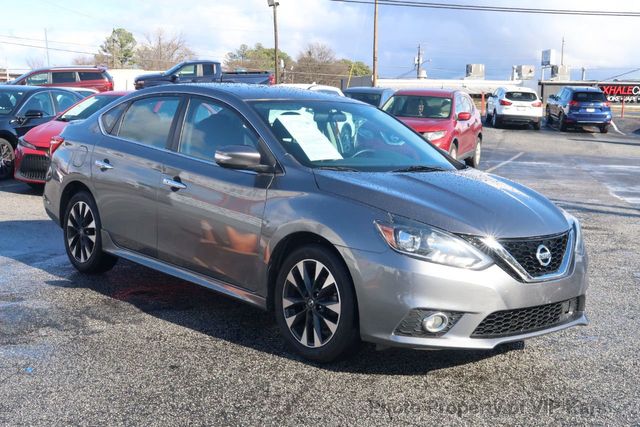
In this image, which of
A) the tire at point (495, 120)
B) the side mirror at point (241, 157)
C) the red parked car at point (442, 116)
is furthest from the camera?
the tire at point (495, 120)

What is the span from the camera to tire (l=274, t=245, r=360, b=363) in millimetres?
4305

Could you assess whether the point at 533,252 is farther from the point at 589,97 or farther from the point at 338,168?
the point at 589,97

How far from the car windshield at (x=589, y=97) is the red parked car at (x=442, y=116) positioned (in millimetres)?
17252

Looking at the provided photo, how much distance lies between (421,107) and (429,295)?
436 inches

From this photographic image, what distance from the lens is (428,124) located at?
1389cm

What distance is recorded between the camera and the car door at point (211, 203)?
4852 millimetres

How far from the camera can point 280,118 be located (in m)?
5.21

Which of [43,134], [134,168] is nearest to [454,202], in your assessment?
[134,168]

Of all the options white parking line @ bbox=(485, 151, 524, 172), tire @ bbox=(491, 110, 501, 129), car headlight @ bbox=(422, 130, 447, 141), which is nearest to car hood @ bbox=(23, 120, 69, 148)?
car headlight @ bbox=(422, 130, 447, 141)

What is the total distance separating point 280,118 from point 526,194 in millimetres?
1722

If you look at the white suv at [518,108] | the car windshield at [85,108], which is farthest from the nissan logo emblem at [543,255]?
the white suv at [518,108]

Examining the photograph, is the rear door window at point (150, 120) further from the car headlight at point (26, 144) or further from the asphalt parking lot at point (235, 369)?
the car headlight at point (26, 144)

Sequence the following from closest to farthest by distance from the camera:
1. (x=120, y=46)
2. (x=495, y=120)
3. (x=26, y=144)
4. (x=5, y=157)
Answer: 1. (x=26, y=144)
2. (x=5, y=157)
3. (x=495, y=120)
4. (x=120, y=46)

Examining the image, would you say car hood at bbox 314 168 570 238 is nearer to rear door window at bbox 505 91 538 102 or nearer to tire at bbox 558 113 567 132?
rear door window at bbox 505 91 538 102
